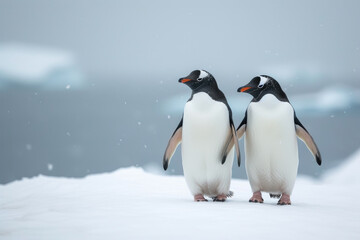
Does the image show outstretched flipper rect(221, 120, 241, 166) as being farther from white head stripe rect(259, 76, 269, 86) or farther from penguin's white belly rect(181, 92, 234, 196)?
white head stripe rect(259, 76, 269, 86)

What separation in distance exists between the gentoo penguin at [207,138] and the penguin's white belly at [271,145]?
0.50ft

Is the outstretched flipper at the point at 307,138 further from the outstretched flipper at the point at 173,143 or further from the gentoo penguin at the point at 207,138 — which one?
the outstretched flipper at the point at 173,143

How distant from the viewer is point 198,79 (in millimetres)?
2838

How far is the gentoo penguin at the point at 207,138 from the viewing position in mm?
2734

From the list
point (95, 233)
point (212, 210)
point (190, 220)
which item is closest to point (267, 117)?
point (212, 210)

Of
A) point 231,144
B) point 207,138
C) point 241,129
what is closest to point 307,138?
point 241,129

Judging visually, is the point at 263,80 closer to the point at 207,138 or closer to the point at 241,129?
the point at 241,129

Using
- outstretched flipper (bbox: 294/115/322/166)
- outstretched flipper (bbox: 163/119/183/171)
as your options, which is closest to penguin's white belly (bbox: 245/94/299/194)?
outstretched flipper (bbox: 294/115/322/166)

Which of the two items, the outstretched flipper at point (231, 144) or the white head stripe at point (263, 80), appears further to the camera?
the white head stripe at point (263, 80)

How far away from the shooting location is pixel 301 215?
2.23m

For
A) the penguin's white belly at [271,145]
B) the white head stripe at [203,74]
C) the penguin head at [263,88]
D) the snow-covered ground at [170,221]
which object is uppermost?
the white head stripe at [203,74]

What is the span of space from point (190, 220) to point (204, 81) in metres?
1.15

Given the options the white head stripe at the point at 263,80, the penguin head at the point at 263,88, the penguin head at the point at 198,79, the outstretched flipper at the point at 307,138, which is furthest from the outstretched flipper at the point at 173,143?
the outstretched flipper at the point at 307,138

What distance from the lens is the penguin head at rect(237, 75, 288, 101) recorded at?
2824 mm
